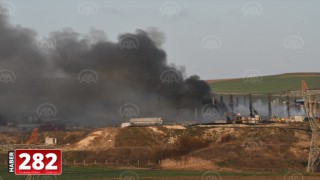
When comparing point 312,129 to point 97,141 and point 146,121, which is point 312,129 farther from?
point 146,121

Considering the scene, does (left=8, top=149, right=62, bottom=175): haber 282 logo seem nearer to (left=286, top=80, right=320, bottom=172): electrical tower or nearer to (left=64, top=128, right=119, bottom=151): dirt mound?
(left=286, top=80, right=320, bottom=172): electrical tower

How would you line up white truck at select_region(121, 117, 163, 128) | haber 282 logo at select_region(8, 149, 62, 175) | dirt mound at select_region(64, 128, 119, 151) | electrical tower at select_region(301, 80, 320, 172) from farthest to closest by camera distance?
1. white truck at select_region(121, 117, 163, 128)
2. dirt mound at select_region(64, 128, 119, 151)
3. electrical tower at select_region(301, 80, 320, 172)
4. haber 282 logo at select_region(8, 149, 62, 175)

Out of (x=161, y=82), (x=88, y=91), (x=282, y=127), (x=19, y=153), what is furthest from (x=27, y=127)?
(x=19, y=153)

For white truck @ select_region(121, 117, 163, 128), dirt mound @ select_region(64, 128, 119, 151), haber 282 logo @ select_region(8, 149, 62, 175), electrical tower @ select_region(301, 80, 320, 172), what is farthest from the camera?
white truck @ select_region(121, 117, 163, 128)

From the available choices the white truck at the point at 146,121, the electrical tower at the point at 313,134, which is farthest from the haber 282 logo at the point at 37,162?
the white truck at the point at 146,121

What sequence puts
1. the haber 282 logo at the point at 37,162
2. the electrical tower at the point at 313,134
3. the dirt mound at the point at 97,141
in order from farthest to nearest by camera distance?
1. the dirt mound at the point at 97,141
2. the electrical tower at the point at 313,134
3. the haber 282 logo at the point at 37,162

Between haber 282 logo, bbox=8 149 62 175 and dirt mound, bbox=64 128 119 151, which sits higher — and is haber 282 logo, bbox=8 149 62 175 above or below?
below

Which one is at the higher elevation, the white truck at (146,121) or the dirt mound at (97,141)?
the white truck at (146,121)

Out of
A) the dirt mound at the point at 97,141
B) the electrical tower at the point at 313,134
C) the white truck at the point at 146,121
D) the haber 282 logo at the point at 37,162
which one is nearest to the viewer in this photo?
the haber 282 logo at the point at 37,162

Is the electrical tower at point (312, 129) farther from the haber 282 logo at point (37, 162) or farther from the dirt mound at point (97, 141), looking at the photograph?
the haber 282 logo at point (37, 162)

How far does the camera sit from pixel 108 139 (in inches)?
4628

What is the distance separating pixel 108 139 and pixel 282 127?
32672 millimetres

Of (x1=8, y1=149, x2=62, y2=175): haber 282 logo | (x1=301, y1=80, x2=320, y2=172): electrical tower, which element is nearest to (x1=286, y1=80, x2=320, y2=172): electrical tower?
(x1=301, y1=80, x2=320, y2=172): electrical tower

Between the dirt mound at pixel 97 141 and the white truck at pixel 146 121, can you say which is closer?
the dirt mound at pixel 97 141
